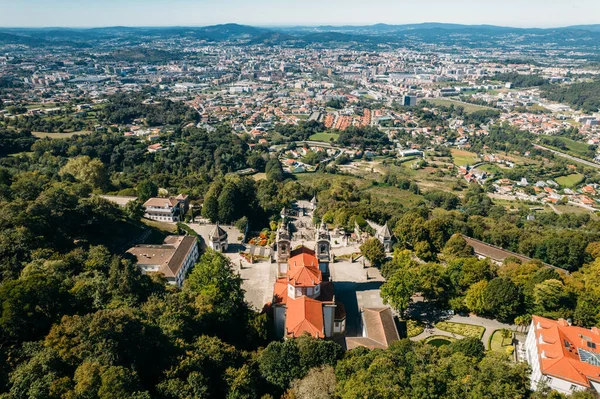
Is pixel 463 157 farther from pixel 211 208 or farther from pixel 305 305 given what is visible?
pixel 305 305

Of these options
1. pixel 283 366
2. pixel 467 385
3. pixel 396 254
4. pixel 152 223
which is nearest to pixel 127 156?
pixel 152 223

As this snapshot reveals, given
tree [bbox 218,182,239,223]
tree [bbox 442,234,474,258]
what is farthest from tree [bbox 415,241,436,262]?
tree [bbox 218,182,239,223]

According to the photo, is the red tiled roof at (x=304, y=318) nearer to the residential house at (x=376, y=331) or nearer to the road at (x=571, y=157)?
the residential house at (x=376, y=331)

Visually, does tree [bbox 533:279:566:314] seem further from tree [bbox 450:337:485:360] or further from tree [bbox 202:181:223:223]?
tree [bbox 202:181:223:223]

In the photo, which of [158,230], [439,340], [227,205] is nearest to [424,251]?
[439,340]

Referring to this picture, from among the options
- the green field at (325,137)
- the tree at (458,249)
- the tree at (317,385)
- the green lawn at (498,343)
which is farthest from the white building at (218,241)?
the green field at (325,137)

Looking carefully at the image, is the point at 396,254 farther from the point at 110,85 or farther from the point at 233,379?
the point at 110,85
